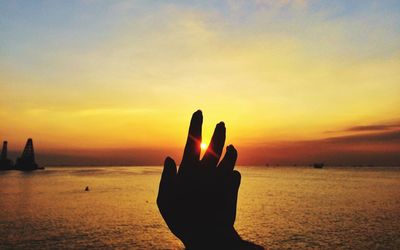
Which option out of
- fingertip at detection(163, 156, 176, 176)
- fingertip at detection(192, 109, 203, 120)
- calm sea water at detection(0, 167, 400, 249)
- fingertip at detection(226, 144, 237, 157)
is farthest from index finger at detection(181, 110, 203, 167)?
calm sea water at detection(0, 167, 400, 249)

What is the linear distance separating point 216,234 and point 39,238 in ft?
99.1

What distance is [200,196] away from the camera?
2459 cm

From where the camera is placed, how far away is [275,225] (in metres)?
57.5

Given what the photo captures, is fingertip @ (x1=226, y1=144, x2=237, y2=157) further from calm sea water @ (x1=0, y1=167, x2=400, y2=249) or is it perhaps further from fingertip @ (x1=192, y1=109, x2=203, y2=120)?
calm sea water @ (x1=0, y1=167, x2=400, y2=249)

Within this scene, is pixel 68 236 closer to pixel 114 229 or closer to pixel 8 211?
pixel 114 229

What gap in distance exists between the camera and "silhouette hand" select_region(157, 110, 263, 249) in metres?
24.6

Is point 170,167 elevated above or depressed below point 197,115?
below

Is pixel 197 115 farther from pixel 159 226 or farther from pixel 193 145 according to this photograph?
pixel 159 226

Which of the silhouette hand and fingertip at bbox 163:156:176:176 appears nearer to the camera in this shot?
fingertip at bbox 163:156:176:176

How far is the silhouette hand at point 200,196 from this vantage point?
24.6m

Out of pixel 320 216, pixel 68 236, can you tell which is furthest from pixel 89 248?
pixel 320 216

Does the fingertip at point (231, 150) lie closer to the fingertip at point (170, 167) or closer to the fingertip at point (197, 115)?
the fingertip at point (197, 115)

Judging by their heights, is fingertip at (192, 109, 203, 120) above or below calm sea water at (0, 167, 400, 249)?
above

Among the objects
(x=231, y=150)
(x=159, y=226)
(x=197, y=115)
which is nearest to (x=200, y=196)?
(x=231, y=150)
